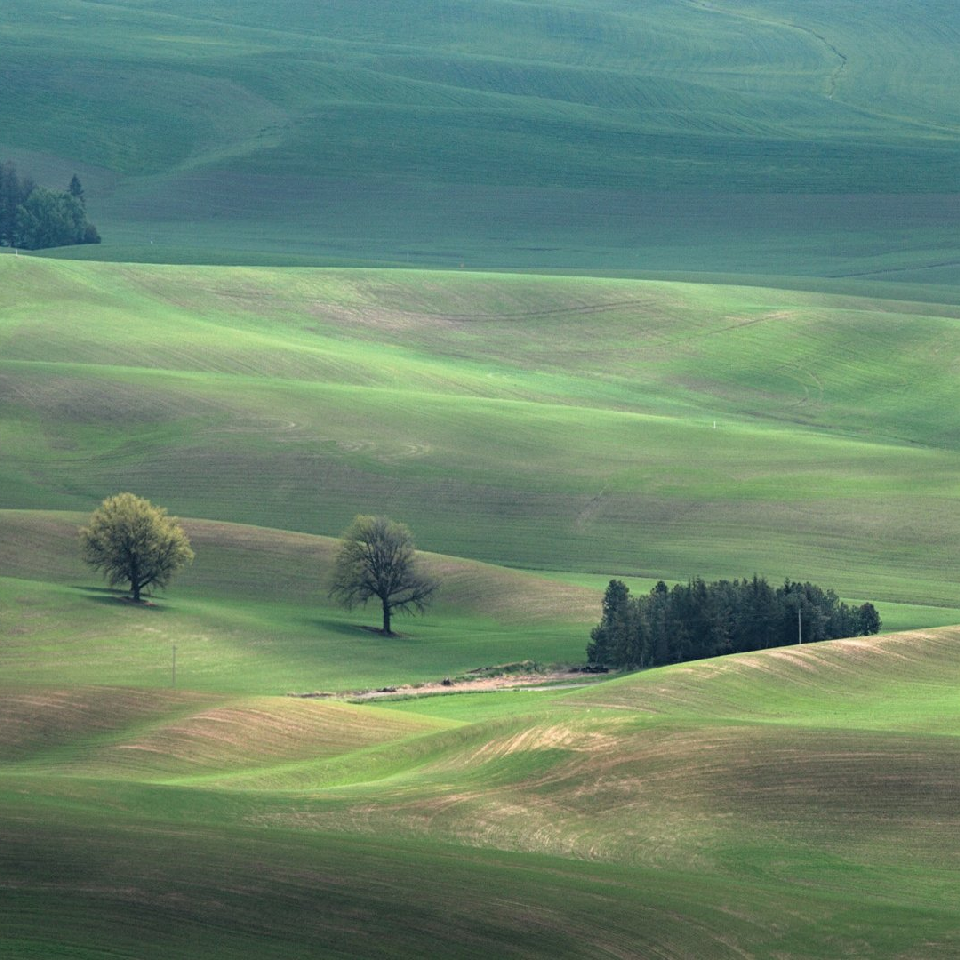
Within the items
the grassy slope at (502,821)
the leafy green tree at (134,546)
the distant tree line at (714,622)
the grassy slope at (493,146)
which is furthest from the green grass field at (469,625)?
the grassy slope at (493,146)

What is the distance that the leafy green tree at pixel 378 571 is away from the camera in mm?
62500

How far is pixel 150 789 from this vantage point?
3203cm

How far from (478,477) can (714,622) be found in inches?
930

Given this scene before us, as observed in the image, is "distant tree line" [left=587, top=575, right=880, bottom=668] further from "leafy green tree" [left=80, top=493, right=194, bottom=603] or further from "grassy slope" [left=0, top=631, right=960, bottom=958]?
"leafy green tree" [left=80, top=493, right=194, bottom=603]

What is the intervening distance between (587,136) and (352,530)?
107 m

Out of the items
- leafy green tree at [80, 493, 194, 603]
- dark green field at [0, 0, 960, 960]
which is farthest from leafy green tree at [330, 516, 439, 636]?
leafy green tree at [80, 493, 194, 603]

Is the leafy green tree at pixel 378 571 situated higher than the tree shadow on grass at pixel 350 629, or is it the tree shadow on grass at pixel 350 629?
the leafy green tree at pixel 378 571

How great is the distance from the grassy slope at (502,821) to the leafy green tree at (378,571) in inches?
596

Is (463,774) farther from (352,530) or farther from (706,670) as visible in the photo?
(352,530)

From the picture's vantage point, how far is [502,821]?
3212 cm

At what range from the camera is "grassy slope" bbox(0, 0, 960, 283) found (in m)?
141

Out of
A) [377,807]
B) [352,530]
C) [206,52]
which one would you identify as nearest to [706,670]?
[377,807]

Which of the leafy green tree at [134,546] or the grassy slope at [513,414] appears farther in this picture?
the grassy slope at [513,414]

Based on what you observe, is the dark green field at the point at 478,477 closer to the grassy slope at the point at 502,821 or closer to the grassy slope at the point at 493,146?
the grassy slope at the point at 502,821
